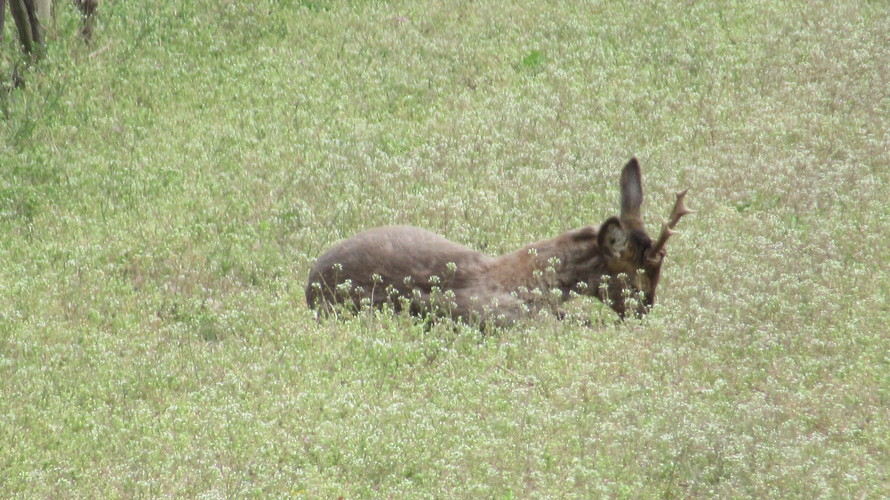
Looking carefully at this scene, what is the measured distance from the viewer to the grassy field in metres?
8.17

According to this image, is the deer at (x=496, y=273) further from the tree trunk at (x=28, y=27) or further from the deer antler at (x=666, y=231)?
the tree trunk at (x=28, y=27)

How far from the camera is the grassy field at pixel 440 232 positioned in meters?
8.17

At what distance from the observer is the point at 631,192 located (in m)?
11.4

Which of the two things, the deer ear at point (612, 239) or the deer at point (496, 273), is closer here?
the deer at point (496, 273)

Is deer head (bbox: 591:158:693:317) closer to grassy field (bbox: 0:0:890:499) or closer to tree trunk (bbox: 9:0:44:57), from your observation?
grassy field (bbox: 0:0:890:499)

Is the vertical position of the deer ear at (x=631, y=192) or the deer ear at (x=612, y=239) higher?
the deer ear at (x=631, y=192)

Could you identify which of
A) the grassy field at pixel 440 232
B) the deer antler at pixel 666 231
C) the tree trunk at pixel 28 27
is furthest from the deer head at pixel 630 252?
the tree trunk at pixel 28 27

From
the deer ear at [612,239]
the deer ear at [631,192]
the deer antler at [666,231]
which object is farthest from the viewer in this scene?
the deer ear at [631,192]

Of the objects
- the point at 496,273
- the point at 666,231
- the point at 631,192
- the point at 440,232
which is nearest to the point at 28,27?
the point at 440,232

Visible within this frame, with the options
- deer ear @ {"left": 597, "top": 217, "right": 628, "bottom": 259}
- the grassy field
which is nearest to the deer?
deer ear @ {"left": 597, "top": 217, "right": 628, "bottom": 259}

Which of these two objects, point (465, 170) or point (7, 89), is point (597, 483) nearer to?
point (465, 170)

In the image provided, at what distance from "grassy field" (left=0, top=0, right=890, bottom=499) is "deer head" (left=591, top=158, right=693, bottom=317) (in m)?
0.27

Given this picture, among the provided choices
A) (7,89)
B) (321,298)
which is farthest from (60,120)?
(321,298)

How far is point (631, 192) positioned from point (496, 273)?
1.56m
